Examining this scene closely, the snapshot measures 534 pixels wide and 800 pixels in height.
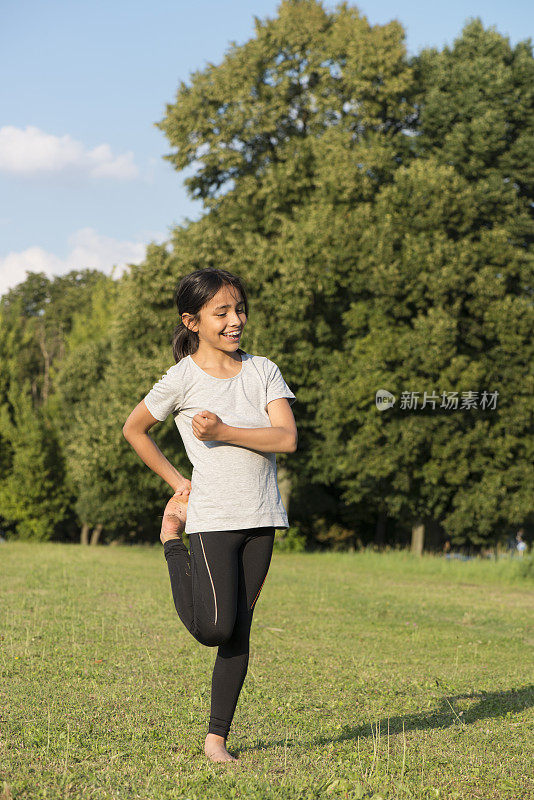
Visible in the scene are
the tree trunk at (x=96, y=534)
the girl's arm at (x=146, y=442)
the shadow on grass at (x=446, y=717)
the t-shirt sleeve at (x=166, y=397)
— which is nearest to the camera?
the t-shirt sleeve at (x=166, y=397)

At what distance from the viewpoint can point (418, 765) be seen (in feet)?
14.1

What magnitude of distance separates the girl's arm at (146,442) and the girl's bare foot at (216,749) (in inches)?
50.0

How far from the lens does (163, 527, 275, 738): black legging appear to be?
3955 mm

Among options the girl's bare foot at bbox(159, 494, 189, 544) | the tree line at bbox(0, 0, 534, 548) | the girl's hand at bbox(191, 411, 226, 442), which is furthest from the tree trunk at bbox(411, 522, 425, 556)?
the girl's hand at bbox(191, 411, 226, 442)

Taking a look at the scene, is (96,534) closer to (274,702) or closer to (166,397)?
(274,702)

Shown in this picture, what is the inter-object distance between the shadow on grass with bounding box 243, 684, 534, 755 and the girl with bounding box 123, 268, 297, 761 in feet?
2.93

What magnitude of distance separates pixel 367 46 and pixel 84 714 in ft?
83.7

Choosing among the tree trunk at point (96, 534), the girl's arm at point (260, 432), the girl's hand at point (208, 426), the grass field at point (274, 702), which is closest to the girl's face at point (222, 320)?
the girl's arm at point (260, 432)

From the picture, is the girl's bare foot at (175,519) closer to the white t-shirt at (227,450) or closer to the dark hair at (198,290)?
the white t-shirt at (227,450)

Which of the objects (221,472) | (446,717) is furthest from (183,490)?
(446,717)

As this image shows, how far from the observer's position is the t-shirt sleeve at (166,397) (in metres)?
4.20

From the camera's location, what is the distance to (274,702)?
584cm

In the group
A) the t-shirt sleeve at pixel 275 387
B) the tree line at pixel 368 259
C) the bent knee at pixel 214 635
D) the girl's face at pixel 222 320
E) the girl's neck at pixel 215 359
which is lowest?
the bent knee at pixel 214 635

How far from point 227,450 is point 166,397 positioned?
0.45 metres
